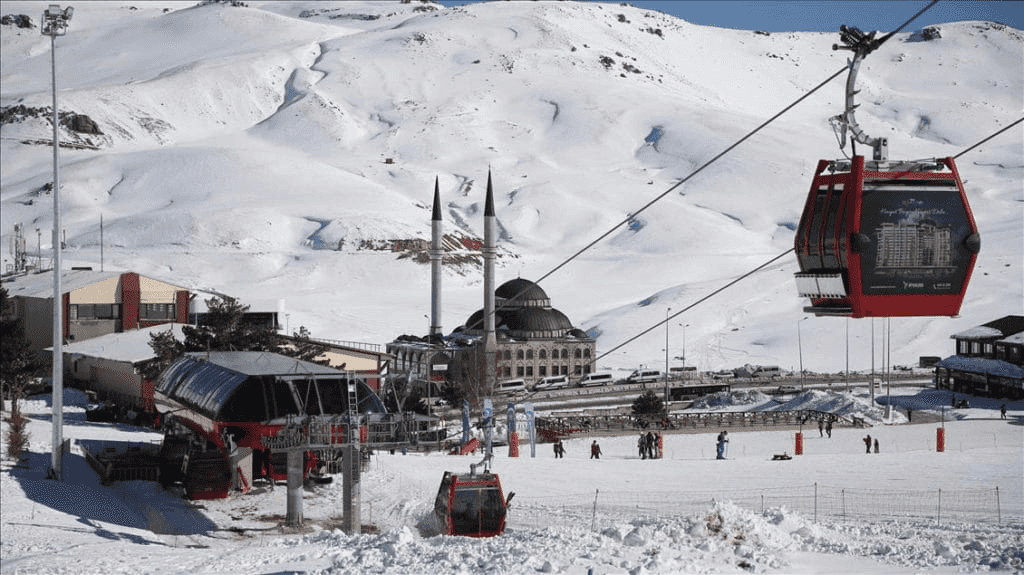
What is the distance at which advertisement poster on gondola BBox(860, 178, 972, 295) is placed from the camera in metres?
19.4

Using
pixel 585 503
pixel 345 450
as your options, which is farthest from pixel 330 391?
pixel 585 503

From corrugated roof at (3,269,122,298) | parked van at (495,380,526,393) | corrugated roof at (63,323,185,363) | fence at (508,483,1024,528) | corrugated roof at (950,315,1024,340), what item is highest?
corrugated roof at (3,269,122,298)

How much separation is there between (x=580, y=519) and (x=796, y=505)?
21.2 feet

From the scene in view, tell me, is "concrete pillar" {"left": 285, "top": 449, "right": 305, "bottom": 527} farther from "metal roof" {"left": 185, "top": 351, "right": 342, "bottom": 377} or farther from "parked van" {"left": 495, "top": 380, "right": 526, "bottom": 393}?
"parked van" {"left": 495, "top": 380, "right": 526, "bottom": 393}

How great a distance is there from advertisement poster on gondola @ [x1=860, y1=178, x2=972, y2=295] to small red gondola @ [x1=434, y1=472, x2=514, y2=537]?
1084 centimetres

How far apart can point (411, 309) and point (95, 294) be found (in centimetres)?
6899

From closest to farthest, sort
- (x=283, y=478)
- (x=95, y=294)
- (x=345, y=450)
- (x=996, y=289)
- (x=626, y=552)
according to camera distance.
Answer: (x=626, y=552), (x=345, y=450), (x=283, y=478), (x=95, y=294), (x=996, y=289)

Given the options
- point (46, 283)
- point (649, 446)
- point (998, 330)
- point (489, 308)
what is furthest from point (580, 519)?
point (489, 308)

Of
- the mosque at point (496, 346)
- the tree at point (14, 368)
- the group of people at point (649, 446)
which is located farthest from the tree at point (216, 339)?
the mosque at point (496, 346)

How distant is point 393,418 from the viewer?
3203 cm

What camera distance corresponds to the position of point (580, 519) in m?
31.2

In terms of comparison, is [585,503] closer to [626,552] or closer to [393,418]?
Result: [393,418]

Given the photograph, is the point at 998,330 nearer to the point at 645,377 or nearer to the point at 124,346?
the point at 645,377

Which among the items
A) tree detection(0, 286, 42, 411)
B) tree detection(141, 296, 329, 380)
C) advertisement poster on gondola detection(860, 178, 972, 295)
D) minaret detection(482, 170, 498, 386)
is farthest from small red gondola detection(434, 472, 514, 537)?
minaret detection(482, 170, 498, 386)
